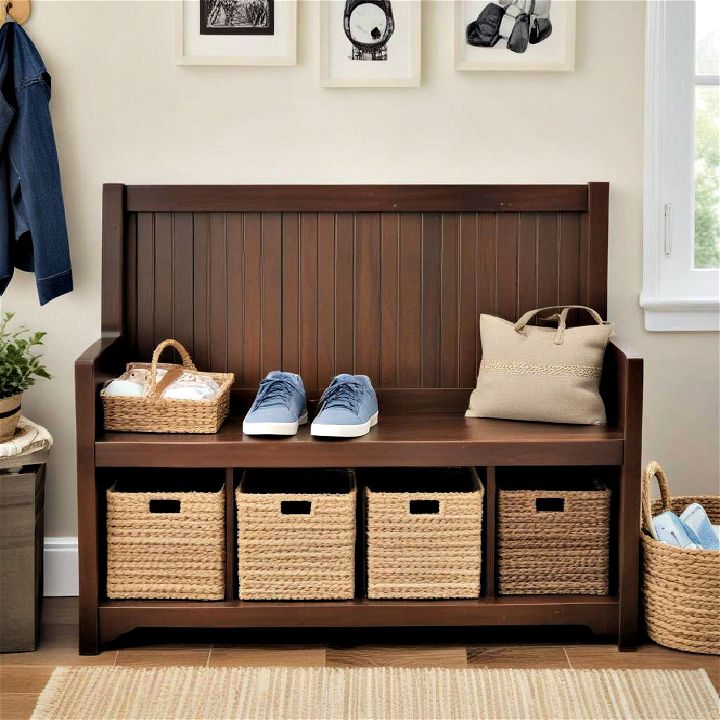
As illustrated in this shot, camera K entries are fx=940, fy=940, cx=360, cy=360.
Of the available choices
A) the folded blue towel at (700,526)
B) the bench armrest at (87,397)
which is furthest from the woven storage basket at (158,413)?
the folded blue towel at (700,526)

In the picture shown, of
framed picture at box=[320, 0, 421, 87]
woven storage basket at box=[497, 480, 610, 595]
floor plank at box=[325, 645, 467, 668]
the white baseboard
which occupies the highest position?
framed picture at box=[320, 0, 421, 87]

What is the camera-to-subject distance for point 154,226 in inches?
101

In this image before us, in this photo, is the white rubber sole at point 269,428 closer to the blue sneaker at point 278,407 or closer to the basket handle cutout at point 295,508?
the blue sneaker at point 278,407

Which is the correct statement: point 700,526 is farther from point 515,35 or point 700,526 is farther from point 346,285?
point 515,35

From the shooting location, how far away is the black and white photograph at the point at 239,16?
2.53 metres

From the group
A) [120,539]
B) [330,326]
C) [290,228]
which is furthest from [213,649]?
[290,228]

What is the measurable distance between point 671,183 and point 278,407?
127cm

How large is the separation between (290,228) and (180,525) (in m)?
0.86

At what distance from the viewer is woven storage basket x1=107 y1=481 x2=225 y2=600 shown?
7.31 ft

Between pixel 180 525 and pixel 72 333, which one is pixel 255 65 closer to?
pixel 72 333

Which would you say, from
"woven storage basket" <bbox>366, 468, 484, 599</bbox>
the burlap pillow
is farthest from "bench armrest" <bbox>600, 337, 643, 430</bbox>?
"woven storage basket" <bbox>366, 468, 484, 599</bbox>

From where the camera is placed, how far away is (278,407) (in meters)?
2.24

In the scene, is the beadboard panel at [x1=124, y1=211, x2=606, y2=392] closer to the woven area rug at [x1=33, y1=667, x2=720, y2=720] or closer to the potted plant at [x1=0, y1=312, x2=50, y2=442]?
the potted plant at [x1=0, y1=312, x2=50, y2=442]

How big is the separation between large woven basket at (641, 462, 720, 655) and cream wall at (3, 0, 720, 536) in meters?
0.93
